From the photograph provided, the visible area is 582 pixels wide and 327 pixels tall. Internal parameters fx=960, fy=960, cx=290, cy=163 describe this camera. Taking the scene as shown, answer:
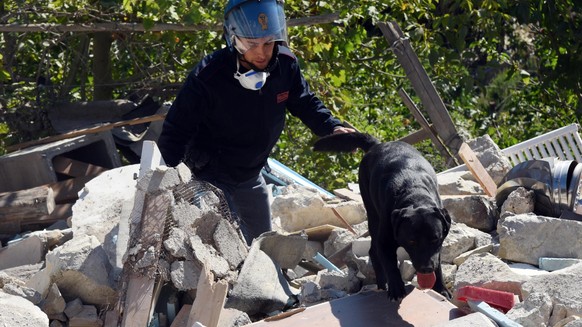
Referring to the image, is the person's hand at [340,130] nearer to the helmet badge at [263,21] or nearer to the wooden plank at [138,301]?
the helmet badge at [263,21]

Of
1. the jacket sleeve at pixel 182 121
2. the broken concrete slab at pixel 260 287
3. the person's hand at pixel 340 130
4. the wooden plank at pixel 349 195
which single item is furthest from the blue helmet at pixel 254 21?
the wooden plank at pixel 349 195

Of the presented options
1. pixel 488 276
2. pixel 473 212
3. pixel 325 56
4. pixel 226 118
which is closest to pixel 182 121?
pixel 226 118

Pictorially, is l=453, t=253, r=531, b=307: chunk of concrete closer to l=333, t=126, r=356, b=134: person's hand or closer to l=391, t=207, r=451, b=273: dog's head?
l=391, t=207, r=451, b=273: dog's head

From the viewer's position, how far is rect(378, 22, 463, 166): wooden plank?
28.0ft

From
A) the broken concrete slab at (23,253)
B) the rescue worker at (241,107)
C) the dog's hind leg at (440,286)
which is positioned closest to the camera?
the dog's hind leg at (440,286)

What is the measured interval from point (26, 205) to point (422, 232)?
350cm

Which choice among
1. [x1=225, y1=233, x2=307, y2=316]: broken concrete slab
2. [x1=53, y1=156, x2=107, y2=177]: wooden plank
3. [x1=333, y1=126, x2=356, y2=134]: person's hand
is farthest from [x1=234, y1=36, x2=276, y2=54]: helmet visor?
[x1=53, y1=156, x2=107, y2=177]: wooden plank

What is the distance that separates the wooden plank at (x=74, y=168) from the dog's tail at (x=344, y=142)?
2.67m

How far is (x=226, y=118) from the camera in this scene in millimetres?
5602

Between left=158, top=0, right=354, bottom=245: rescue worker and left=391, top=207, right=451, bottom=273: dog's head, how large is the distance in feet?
3.32

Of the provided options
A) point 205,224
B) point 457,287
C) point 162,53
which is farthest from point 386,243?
point 162,53

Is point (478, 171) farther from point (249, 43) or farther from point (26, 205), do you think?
point (26, 205)

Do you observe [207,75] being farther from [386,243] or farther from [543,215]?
[543,215]

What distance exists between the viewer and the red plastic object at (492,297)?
5055mm
